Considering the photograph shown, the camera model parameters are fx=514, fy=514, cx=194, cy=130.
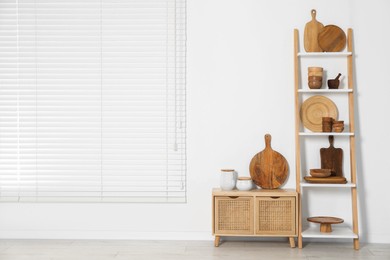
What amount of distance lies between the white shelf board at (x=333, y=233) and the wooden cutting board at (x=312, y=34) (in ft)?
5.16

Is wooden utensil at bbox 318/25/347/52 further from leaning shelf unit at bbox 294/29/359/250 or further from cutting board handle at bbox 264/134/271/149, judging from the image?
cutting board handle at bbox 264/134/271/149

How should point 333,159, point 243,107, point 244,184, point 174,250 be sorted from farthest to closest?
point 243,107
point 333,159
point 244,184
point 174,250

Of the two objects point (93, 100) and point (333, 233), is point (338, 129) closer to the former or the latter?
point (333, 233)

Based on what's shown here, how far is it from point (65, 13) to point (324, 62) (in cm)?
240

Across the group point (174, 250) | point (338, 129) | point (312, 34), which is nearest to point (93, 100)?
point (174, 250)

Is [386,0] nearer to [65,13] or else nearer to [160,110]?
[160,110]

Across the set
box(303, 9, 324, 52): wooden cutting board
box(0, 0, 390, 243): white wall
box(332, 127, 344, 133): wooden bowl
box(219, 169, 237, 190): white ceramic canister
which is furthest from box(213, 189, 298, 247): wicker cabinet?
box(303, 9, 324, 52): wooden cutting board

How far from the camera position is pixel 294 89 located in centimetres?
453

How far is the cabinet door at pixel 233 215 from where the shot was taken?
4309 millimetres

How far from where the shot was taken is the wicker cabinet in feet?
14.1

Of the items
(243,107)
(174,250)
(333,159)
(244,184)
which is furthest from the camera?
(243,107)

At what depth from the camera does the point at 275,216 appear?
4.30 meters

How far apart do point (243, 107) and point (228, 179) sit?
687mm

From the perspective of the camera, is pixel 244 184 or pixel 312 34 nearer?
pixel 244 184
